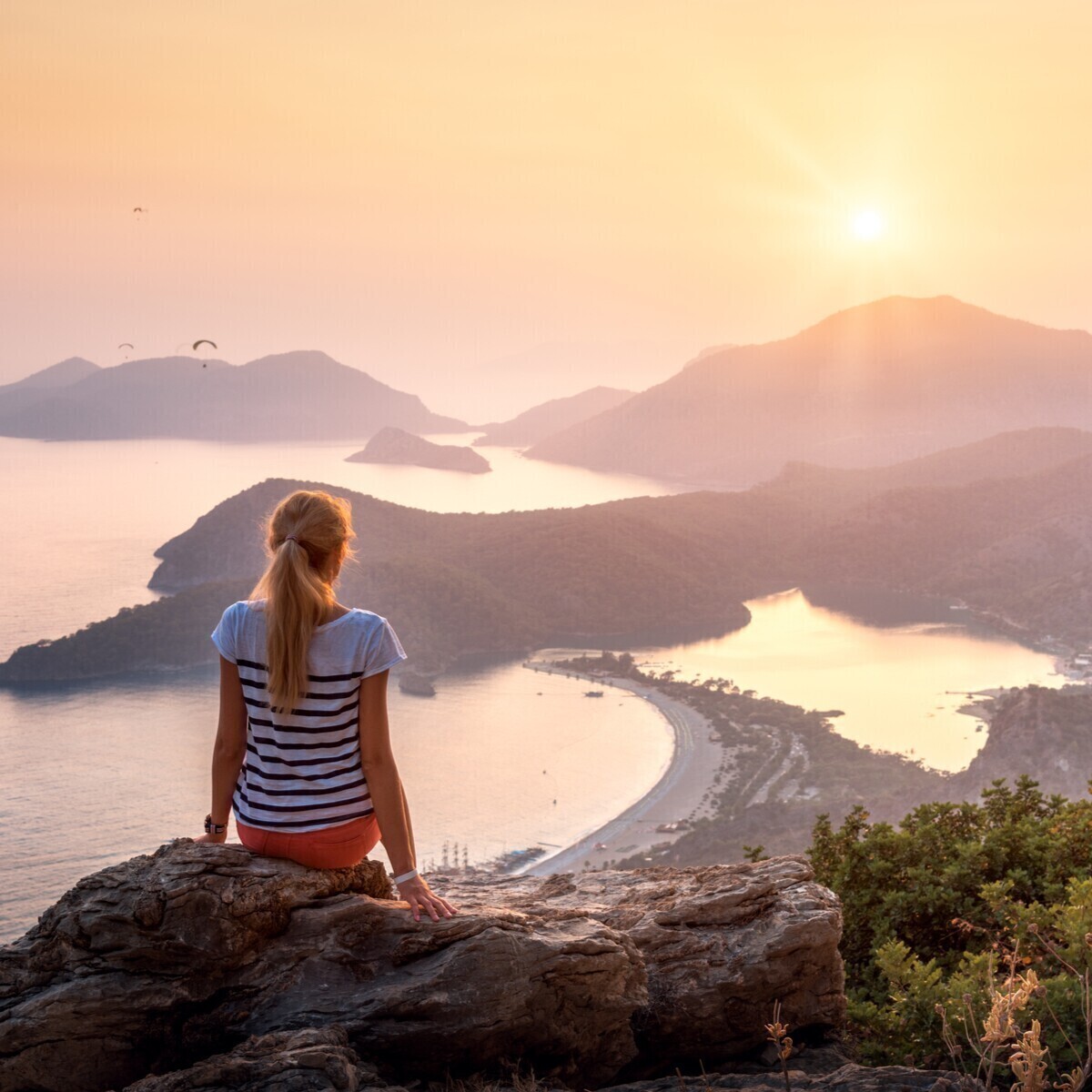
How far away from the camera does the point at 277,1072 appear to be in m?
3.26

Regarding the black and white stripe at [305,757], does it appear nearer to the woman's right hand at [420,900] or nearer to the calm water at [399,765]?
the woman's right hand at [420,900]

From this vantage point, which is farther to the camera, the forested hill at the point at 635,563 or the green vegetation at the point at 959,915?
the forested hill at the point at 635,563

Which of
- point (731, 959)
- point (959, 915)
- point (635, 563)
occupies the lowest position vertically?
point (959, 915)

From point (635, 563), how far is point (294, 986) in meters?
116

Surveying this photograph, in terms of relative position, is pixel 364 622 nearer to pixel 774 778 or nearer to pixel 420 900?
pixel 420 900

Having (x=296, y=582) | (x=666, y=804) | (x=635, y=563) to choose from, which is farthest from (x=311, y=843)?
(x=635, y=563)

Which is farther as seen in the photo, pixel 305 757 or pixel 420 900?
pixel 420 900

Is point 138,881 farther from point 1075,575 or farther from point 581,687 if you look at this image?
point 1075,575

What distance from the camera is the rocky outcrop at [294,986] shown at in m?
3.63

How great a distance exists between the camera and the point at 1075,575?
115m

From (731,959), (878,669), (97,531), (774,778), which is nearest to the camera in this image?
(731,959)

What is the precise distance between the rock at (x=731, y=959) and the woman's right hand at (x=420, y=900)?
45 centimetres

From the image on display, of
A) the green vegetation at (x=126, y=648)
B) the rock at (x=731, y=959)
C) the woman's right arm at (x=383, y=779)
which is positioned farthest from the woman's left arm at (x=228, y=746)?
the green vegetation at (x=126, y=648)

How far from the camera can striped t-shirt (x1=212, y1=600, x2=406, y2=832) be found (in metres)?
3.72
